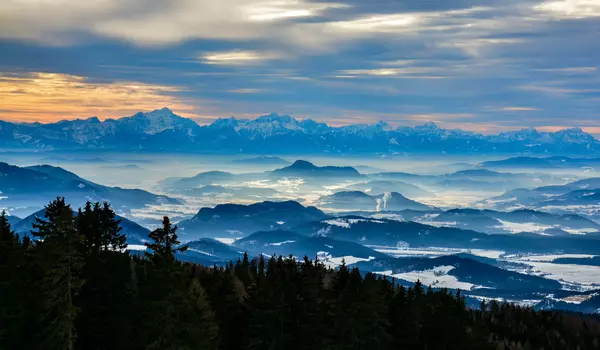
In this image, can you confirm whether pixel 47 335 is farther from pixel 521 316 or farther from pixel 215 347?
pixel 521 316

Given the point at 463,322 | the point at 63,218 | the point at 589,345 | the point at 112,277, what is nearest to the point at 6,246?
the point at 112,277

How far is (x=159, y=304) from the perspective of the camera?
5825 centimetres

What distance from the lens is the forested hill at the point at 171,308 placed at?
59.8 metres

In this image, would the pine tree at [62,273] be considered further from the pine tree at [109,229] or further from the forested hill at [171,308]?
the pine tree at [109,229]

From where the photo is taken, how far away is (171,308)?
58469 millimetres

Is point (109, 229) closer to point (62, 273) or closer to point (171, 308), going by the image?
point (62, 273)

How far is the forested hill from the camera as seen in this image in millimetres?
59750

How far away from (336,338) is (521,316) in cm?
9861

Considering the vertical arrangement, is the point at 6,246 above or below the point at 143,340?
above

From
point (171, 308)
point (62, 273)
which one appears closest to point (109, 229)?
point (62, 273)

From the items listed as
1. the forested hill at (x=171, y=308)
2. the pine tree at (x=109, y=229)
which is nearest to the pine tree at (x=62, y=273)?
the forested hill at (x=171, y=308)

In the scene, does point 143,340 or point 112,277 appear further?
point 112,277

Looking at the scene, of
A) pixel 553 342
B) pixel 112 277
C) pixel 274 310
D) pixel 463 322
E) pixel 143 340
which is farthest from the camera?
pixel 553 342

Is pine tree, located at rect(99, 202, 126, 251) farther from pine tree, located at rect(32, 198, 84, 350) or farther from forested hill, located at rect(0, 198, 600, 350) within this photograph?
pine tree, located at rect(32, 198, 84, 350)
